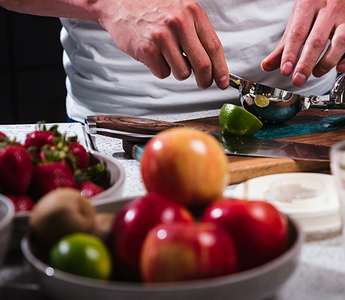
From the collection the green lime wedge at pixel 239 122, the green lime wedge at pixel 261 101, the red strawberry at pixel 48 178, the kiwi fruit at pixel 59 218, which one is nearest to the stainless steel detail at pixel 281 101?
the green lime wedge at pixel 261 101

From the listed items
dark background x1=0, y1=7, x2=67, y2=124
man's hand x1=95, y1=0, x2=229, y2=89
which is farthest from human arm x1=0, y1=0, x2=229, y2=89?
dark background x1=0, y1=7, x2=67, y2=124

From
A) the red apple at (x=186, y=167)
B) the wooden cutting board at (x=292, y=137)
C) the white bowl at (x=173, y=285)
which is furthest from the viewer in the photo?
the wooden cutting board at (x=292, y=137)

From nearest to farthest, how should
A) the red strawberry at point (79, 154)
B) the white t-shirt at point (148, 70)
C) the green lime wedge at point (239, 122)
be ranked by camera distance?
1. the red strawberry at point (79, 154)
2. the green lime wedge at point (239, 122)
3. the white t-shirt at point (148, 70)

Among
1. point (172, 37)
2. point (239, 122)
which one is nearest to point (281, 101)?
point (239, 122)

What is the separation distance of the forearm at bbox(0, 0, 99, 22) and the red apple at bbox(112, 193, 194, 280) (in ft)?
2.76

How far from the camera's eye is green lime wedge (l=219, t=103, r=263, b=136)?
0.86 metres

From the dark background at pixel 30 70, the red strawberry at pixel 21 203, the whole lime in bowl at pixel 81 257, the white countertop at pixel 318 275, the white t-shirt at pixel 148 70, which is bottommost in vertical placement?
the dark background at pixel 30 70

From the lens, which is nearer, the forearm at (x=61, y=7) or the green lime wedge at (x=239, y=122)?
the green lime wedge at (x=239, y=122)

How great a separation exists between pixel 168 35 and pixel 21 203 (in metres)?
0.60

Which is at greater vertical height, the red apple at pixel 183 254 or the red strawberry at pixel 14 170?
the red apple at pixel 183 254

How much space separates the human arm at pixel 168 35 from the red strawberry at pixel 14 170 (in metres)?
0.55

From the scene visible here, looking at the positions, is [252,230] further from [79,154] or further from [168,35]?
[168,35]

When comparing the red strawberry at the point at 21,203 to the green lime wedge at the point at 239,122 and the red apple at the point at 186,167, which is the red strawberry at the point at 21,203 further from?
the green lime wedge at the point at 239,122

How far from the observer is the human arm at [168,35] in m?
0.91
